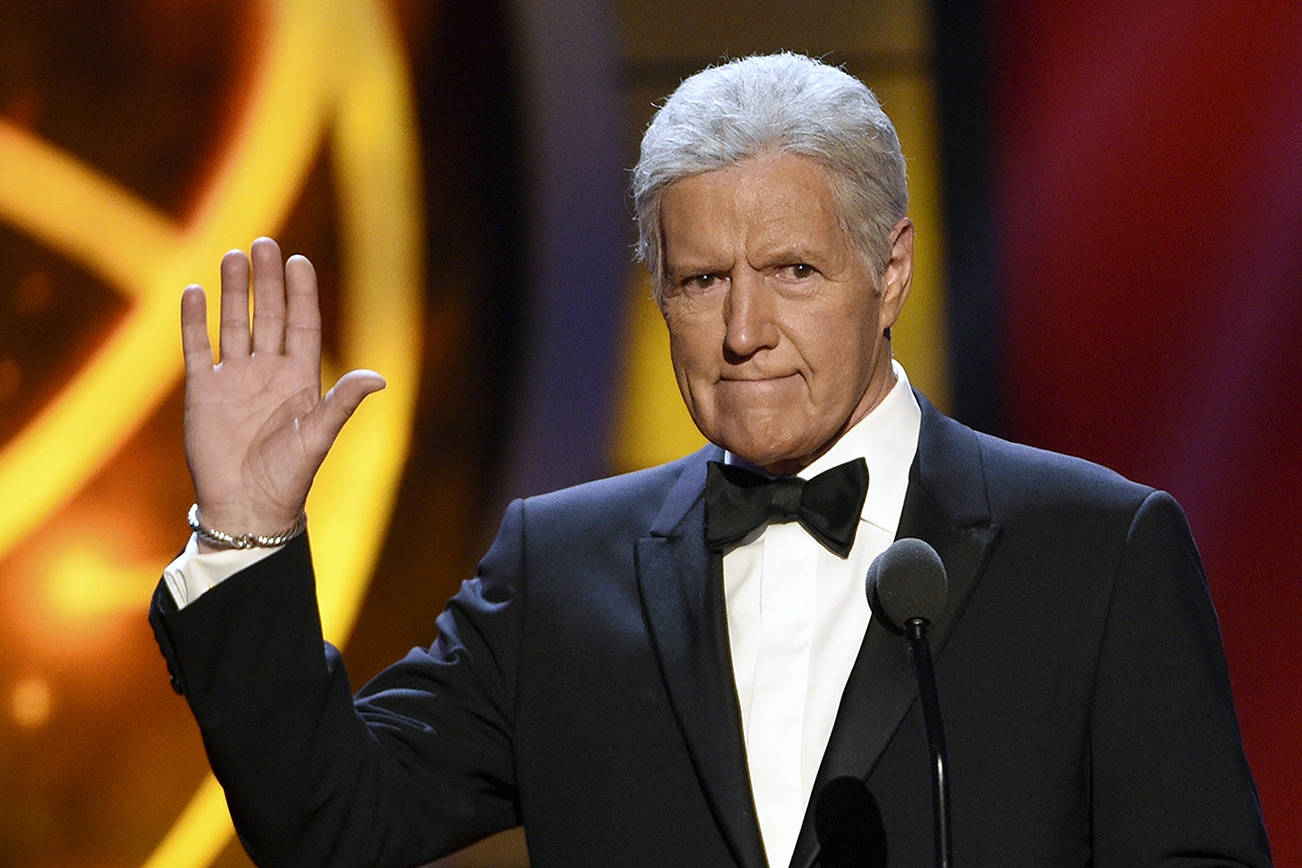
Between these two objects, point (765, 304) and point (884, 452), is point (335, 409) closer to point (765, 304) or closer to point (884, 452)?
point (765, 304)

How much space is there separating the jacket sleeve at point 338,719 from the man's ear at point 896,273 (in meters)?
0.53

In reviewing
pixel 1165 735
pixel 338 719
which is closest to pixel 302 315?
pixel 338 719

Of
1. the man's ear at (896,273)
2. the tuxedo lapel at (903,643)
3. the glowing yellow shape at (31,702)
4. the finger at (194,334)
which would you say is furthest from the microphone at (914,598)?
the glowing yellow shape at (31,702)

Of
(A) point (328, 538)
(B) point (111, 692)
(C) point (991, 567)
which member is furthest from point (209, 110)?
(C) point (991, 567)

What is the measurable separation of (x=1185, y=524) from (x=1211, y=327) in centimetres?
115

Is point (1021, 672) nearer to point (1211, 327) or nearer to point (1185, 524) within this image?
point (1185, 524)

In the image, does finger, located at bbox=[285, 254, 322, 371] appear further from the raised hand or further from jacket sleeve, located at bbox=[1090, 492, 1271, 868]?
jacket sleeve, located at bbox=[1090, 492, 1271, 868]

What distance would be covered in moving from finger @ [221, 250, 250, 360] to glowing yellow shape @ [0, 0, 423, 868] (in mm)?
1439

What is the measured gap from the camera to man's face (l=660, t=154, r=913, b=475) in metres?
1.61

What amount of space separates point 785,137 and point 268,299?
577mm

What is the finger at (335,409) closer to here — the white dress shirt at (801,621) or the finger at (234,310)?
the finger at (234,310)

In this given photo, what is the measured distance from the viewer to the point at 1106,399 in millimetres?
2736

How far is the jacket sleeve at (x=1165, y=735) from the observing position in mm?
1481

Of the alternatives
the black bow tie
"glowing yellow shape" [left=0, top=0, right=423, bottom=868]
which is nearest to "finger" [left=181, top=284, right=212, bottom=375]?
the black bow tie
